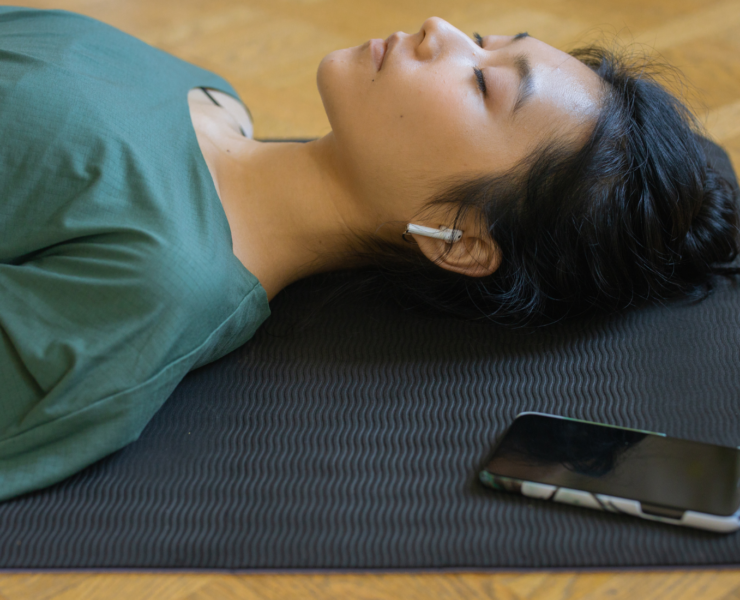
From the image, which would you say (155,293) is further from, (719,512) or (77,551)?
(719,512)

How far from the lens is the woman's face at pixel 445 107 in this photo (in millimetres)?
826

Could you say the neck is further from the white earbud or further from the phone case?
the phone case

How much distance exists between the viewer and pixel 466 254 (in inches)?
35.3

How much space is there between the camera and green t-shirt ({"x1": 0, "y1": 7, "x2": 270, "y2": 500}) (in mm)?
732

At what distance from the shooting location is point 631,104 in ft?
2.89

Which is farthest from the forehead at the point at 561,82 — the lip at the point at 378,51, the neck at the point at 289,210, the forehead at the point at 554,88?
the neck at the point at 289,210

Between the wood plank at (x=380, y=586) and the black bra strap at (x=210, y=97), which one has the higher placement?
the black bra strap at (x=210, y=97)

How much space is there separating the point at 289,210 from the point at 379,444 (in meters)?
0.36

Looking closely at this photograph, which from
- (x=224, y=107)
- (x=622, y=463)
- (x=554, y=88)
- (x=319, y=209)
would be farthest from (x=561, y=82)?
(x=224, y=107)

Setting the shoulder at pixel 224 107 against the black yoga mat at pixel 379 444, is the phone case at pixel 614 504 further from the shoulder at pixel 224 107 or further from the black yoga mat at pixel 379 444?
the shoulder at pixel 224 107

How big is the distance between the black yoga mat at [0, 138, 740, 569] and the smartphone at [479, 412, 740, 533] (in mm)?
23

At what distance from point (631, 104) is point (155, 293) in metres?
0.66

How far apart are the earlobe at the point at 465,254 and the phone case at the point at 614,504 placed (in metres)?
0.29

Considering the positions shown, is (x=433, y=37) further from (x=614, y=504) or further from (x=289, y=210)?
(x=614, y=504)
